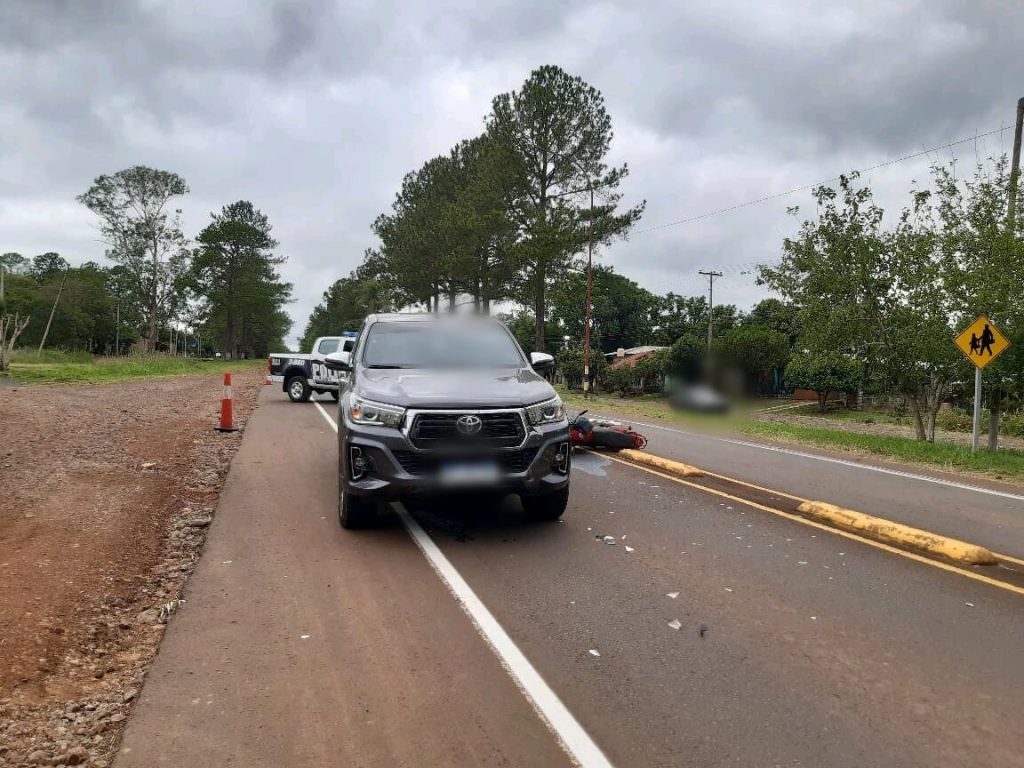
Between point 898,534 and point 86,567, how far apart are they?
665 cm

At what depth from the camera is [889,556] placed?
586cm

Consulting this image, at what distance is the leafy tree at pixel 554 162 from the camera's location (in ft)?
111

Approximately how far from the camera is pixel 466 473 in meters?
5.74

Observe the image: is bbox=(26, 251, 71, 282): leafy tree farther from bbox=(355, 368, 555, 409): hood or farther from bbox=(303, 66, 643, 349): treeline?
bbox=(355, 368, 555, 409): hood

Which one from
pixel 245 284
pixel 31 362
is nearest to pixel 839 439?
pixel 31 362

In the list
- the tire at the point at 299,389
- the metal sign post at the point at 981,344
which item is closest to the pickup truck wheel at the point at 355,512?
the metal sign post at the point at 981,344

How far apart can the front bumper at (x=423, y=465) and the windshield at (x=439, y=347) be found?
1.29m

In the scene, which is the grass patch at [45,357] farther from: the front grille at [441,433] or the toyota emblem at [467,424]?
the toyota emblem at [467,424]

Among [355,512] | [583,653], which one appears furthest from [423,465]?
[583,653]

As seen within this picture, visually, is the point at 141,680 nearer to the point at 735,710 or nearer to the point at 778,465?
the point at 735,710

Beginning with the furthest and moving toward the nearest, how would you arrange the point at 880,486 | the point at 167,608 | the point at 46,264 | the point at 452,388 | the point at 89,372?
the point at 46,264, the point at 89,372, the point at 880,486, the point at 452,388, the point at 167,608

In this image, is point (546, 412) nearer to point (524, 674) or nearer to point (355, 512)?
point (355, 512)

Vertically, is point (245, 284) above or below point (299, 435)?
above

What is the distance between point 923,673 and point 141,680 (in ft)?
13.2
